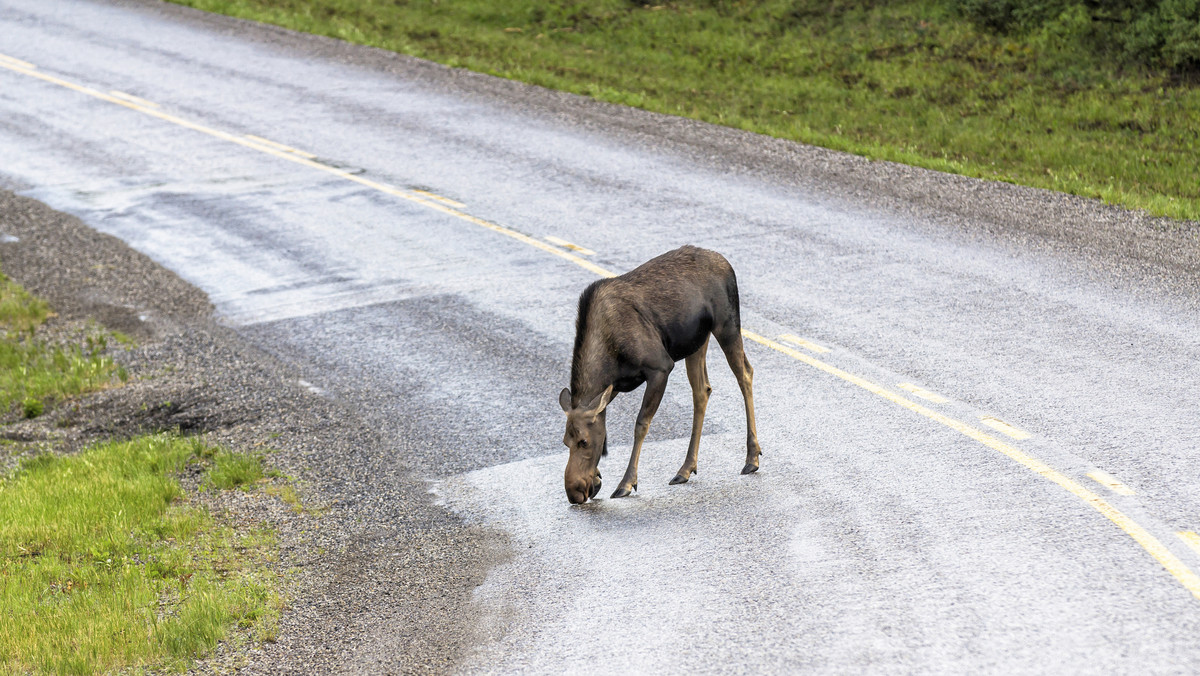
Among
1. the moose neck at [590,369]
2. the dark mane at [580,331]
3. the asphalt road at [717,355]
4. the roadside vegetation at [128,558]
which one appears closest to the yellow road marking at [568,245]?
the asphalt road at [717,355]

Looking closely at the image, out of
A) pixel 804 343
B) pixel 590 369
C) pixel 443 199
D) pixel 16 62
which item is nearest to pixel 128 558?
pixel 590 369

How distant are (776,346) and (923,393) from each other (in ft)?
5.82

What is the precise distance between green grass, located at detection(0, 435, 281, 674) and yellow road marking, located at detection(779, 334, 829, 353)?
199 inches

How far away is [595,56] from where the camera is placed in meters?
26.2

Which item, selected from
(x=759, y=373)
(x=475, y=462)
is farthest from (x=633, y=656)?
(x=759, y=373)

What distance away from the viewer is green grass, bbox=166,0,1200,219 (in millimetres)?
18094

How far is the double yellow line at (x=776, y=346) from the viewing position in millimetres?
7297

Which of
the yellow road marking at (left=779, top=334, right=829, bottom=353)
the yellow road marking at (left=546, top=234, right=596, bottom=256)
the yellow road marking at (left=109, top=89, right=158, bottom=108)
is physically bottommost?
the yellow road marking at (left=109, top=89, right=158, bottom=108)

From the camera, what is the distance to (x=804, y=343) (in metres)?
11.4

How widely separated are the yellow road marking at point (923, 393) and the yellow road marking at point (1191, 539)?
264cm

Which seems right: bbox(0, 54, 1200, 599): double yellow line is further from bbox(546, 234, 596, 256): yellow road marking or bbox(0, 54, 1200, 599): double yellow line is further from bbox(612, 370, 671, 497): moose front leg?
bbox(612, 370, 671, 497): moose front leg

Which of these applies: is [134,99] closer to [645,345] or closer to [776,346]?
[776,346]

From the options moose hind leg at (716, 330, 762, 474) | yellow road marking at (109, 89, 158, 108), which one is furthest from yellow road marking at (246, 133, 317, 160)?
moose hind leg at (716, 330, 762, 474)

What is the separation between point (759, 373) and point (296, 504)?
410cm
